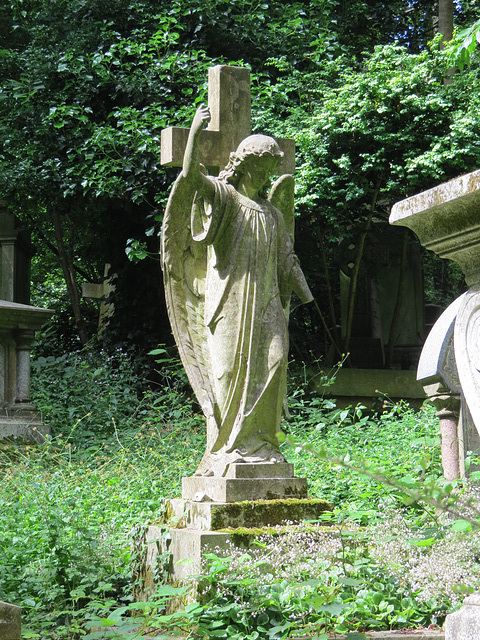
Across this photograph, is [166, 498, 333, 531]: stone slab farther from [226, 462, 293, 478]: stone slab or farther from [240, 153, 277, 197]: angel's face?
[240, 153, 277, 197]: angel's face

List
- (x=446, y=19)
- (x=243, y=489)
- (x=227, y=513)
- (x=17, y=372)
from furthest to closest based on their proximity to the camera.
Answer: (x=446, y=19) < (x=17, y=372) < (x=243, y=489) < (x=227, y=513)

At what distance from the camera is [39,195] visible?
13.0m

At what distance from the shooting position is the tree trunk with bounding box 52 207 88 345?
14.7 m

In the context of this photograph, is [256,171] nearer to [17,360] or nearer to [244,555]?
[244,555]

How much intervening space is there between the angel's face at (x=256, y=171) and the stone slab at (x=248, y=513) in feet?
6.31

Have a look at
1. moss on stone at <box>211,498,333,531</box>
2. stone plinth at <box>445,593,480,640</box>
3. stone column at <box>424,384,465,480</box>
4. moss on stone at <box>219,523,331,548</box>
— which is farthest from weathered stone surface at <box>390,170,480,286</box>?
stone column at <box>424,384,465,480</box>

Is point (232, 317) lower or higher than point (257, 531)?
higher

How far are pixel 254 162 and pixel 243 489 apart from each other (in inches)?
78.2

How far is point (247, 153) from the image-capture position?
5.45m

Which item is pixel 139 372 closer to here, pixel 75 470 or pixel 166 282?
pixel 75 470

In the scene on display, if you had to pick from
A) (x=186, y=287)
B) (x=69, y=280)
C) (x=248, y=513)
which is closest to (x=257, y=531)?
(x=248, y=513)

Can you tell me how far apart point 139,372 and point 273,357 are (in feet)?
23.5

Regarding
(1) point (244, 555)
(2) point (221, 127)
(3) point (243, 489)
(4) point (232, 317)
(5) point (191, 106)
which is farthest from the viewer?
(5) point (191, 106)

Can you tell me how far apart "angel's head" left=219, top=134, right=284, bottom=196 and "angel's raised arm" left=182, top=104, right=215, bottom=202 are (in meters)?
0.26
